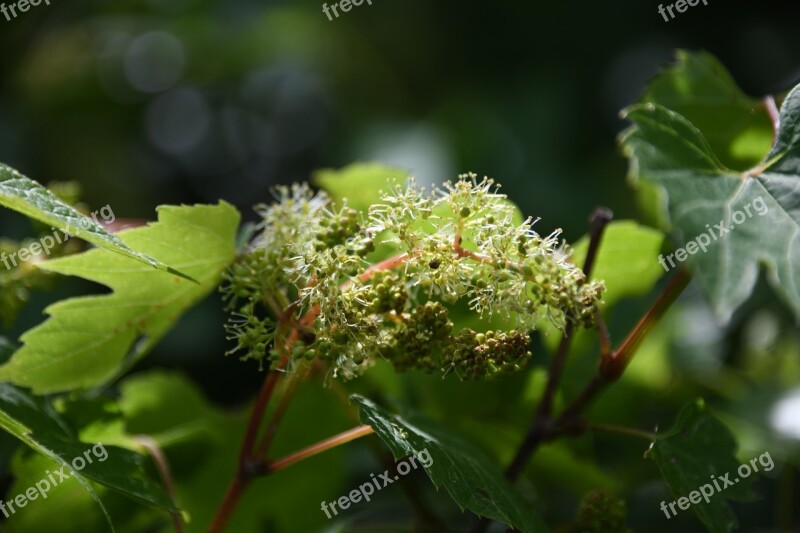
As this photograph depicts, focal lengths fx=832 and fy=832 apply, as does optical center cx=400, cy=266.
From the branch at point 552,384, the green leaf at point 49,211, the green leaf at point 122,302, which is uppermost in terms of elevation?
the green leaf at point 49,211

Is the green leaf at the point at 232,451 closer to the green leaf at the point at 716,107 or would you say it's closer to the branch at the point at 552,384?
the branch at the point at 552,384

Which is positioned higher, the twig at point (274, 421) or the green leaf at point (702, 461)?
the twig at point (274, 421)

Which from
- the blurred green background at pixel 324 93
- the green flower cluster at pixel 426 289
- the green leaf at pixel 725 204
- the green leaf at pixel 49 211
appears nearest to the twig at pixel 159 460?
the green flower cluster at pixel 426 289

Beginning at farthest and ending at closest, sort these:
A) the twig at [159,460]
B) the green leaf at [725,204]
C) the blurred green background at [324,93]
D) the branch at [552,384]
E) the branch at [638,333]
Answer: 1. the blurred green background at [324,93]
2. the twig at [159,460]
3. the branch at [552,384]
4. the branch at [638,333]
5. the green leaf at [725,204]

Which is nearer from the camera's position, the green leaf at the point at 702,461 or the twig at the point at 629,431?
the green leaf at the point at 702,461

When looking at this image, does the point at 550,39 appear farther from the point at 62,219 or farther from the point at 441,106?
the point at 62,219

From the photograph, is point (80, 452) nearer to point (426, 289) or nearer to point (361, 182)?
point (426, 289)

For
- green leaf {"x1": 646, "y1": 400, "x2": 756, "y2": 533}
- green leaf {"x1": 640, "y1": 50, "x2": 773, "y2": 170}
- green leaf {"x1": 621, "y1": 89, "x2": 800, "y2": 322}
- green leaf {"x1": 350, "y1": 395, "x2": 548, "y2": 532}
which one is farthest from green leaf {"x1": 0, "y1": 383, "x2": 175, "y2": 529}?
green leaf {"x1": 640, "y1": 50, "x2": 773, "y2": 170}
